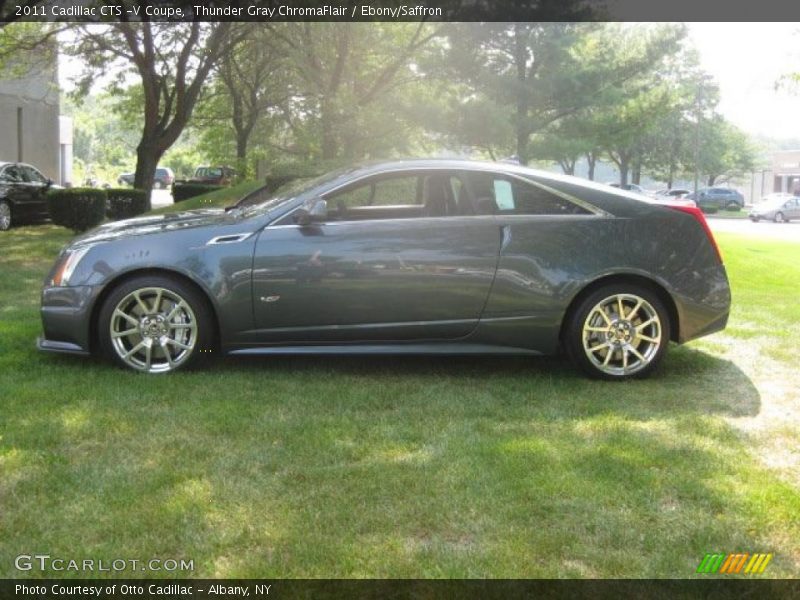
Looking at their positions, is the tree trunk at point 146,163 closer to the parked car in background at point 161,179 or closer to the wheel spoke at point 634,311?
the wheel spoke at point 634,311

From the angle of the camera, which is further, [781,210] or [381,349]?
[781,210]

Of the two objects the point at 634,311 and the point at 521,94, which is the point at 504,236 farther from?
the point at 521,94

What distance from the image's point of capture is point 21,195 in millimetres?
17469

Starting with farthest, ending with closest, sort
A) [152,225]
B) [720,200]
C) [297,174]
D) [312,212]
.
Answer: [720,200] → [297,174] → [152,225] → [312,212]

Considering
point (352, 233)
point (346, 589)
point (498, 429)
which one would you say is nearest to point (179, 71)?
point (352, 233)

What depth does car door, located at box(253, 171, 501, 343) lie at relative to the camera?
215 inches

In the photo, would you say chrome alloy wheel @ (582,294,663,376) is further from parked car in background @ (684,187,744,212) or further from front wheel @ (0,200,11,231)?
parked car in background @ (684,187,744,212)

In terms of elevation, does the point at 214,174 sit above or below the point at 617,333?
above

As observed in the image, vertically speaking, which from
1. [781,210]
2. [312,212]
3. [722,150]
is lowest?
[312,212]

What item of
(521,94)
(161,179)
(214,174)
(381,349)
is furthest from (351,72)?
(161,179)

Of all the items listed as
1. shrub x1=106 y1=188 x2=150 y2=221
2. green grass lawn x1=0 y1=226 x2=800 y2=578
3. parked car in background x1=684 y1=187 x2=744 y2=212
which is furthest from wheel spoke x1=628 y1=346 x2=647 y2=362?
parked car in background x1=684 y1=187 x2=744 y2=212

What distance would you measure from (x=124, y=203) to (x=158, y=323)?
42.2ft

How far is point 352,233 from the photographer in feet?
18.1

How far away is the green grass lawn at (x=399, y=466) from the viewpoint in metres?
3.05
